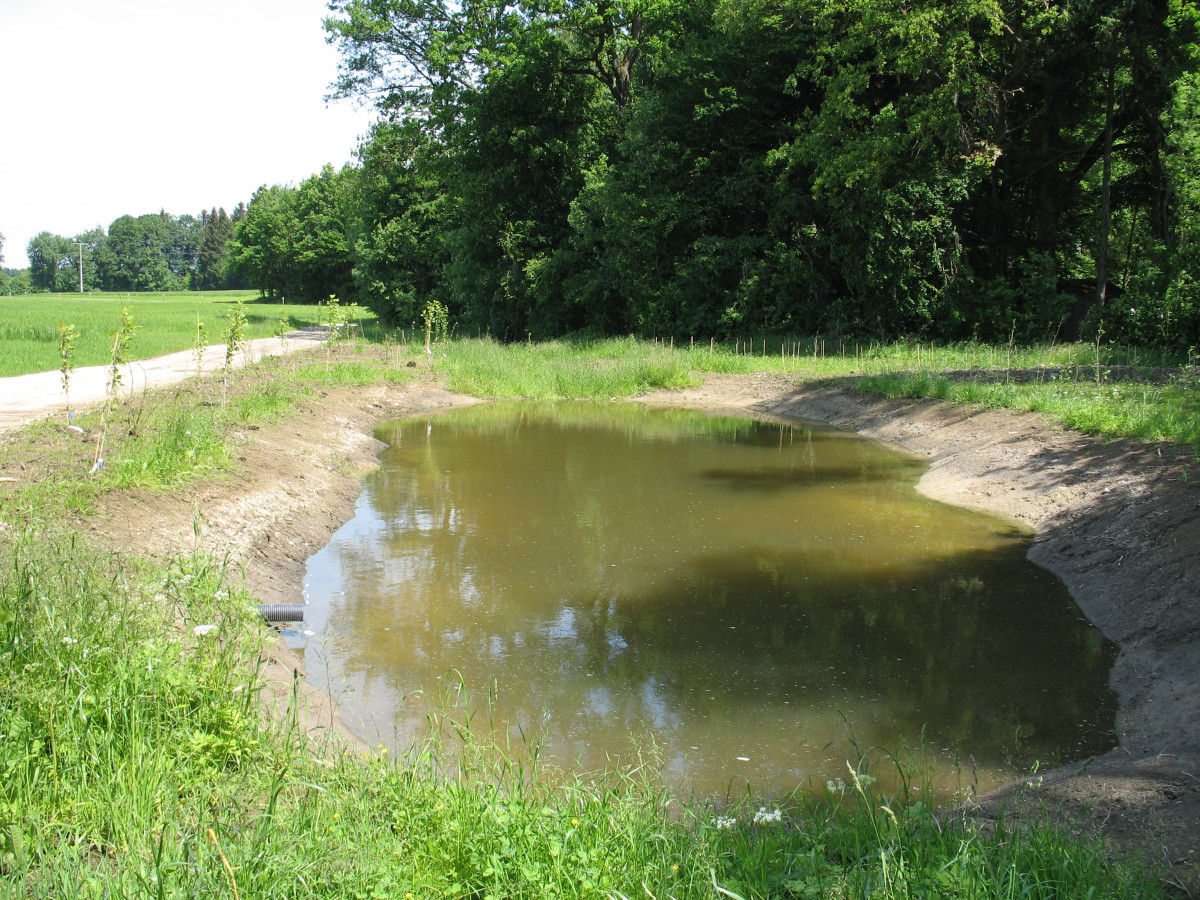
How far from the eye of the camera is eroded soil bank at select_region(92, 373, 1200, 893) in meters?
4.54

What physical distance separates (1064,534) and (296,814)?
8.82 meters

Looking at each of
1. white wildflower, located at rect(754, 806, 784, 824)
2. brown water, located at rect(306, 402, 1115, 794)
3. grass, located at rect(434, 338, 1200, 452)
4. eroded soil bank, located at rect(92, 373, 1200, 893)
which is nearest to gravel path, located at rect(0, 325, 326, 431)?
eroded soil bank, located at rect(92, 373, 1200, 893)

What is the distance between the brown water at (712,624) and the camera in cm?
584

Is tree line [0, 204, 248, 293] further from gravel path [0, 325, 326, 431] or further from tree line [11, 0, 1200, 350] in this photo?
gravel path [0, 325, 326, 431]

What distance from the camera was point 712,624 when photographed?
7.78 meters

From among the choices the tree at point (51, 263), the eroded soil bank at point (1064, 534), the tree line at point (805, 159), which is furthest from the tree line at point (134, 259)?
the eroded soil bank at point (1064, 534)

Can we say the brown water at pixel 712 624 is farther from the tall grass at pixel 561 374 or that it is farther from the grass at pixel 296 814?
the tall grass at pixel 561 374

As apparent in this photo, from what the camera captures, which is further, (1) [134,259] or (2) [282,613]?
(1) [134,259]

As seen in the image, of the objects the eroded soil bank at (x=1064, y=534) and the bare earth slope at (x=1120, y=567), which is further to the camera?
the eroded soil bank at (x=1064, y=534)

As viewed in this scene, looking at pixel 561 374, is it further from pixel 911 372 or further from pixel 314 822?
pixel 314 822

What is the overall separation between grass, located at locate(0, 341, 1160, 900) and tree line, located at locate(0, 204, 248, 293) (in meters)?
134

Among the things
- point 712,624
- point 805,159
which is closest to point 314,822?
point 712,624

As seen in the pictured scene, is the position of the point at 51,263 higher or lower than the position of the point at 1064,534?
higher

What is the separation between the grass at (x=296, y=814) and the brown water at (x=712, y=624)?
0.64 meters
